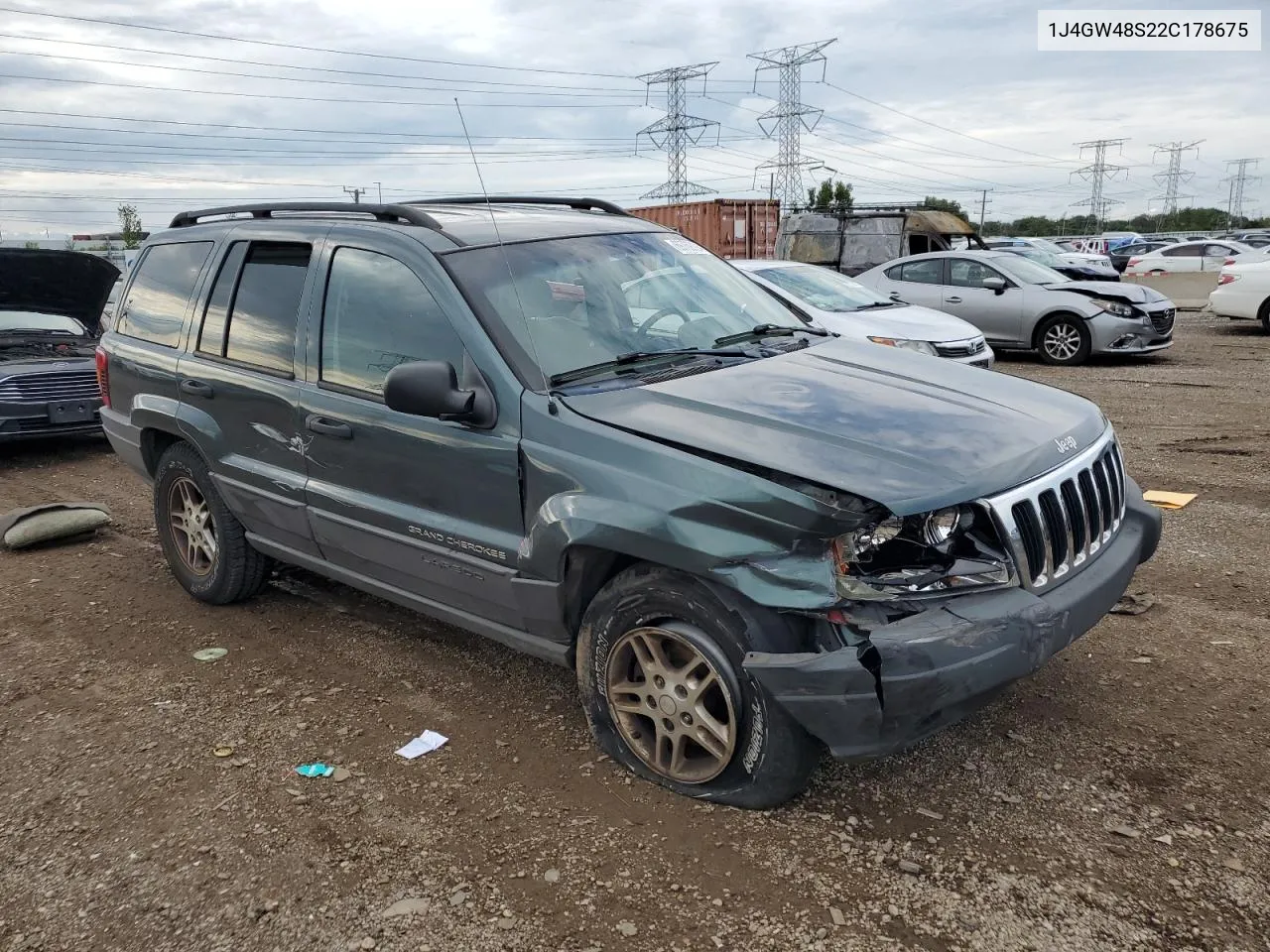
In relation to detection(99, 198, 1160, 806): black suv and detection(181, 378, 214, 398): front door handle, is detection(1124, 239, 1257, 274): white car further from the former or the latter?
detection(181, 378, 214, 398): front door handle

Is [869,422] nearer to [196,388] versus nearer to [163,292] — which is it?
[196,388]

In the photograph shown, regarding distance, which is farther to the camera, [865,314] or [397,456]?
[865,314]

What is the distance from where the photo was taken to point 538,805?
3213 millimetres

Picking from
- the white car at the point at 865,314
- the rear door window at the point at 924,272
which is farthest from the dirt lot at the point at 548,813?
the rear door window at the point at 924,272

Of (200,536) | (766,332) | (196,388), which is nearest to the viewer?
(766,332)

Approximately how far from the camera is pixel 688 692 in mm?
3068

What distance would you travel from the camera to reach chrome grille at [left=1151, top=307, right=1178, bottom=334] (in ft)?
42.7

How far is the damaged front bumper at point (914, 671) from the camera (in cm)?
264

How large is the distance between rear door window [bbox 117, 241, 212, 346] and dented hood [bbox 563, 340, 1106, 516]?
2.67m

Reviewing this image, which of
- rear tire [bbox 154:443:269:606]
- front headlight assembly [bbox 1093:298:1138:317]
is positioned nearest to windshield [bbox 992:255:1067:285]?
front headlight assembly [bbox 1093:298:1138:317]

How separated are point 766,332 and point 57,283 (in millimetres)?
7784

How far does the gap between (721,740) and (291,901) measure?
1.31 m

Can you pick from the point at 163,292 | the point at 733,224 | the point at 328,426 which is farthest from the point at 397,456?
the point at 733,224

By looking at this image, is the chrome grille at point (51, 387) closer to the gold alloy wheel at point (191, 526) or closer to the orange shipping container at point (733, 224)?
the gold alloy wheel at point (191, 526)
